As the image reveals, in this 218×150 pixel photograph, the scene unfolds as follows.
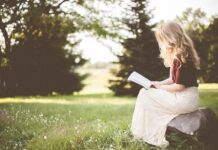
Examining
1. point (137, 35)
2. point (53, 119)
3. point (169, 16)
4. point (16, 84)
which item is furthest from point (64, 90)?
point (53, 119)

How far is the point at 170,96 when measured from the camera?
4.93 meters

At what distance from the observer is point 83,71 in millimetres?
17875

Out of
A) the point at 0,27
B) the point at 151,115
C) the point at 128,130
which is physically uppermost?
the point at 0,27

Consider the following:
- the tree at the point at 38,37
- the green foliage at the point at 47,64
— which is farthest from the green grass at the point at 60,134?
the green foliage at the point at 47,64

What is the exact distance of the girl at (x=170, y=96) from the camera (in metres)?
4.88

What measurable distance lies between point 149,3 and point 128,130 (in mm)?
8964

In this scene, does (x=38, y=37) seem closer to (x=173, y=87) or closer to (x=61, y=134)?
(x=61, y=134)

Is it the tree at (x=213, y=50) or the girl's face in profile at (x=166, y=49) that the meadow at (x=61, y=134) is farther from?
the tree at (x=213, y=50)

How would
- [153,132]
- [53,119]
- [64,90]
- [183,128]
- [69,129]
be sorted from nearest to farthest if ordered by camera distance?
[183,128] < [153,132] < [69,129] < [53,119] < [64,90]

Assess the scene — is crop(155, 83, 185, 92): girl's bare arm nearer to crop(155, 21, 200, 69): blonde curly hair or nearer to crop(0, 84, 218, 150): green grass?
crop(155, 21, 200, 69): blonde curly hair

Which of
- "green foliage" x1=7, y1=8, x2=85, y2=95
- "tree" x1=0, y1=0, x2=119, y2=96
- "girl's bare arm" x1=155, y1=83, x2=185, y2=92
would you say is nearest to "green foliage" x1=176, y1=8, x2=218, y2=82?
"tree" x1=0, y1=0, x2=119, y2=96

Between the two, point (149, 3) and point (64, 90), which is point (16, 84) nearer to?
point (64, 90)

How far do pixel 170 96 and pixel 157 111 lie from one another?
31cm

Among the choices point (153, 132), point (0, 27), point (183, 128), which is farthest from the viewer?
point (0, 27)
